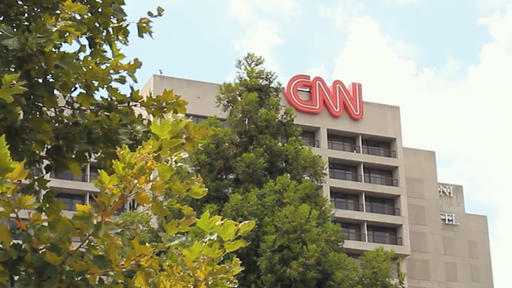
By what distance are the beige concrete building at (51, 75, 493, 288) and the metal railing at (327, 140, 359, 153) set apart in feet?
0.22

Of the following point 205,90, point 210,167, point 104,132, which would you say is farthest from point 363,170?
point 104,132

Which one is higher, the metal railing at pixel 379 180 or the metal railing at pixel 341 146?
the metal railing at pixel 341 146

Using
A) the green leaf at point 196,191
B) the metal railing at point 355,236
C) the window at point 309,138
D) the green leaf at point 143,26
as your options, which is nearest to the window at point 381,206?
the metal railing at point 355,236

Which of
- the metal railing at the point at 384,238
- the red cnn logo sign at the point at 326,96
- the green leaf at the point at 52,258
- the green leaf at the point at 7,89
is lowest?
the green leaf at the point at 52,258

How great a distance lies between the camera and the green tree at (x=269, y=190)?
1928 centimetres

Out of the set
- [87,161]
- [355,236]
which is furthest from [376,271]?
[355,236]

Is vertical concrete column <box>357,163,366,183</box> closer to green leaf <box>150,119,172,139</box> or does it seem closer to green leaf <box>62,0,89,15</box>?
green leaf <box>62,0,89,15</box>

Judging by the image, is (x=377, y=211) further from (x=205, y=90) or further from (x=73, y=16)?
(x=73, y=16)

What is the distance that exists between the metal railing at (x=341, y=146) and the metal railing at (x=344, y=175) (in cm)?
159

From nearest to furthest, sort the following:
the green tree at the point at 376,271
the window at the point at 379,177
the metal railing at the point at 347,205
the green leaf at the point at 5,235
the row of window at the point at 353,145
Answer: the green leaf at the point at 5,235, the green tree at the point at 376,271, the metal railing at the point at 347,205, the row of window at the point at 353,145, the window at the point at 379,177

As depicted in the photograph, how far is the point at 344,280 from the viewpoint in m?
19.3

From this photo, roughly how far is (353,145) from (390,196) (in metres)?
4.25

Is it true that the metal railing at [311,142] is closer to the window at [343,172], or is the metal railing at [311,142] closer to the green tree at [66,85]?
the window at [343,172]

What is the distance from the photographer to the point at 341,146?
211 feet
